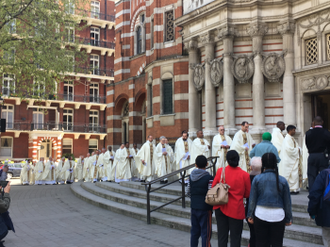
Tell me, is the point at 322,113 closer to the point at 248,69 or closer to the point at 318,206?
the point at 248,69

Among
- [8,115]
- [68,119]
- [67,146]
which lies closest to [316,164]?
[8,115]

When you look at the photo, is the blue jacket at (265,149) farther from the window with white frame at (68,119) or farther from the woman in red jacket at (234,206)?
the window with white frame at (68,119)

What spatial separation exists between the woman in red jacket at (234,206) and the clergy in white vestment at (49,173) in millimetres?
22495

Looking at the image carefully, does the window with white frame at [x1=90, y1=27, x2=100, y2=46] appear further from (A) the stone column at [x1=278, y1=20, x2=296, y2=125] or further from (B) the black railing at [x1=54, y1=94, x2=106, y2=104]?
(A) the stone column at [x1=278, y1=20, x2=296, y2=125]

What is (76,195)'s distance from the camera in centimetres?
1702

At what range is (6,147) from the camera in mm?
41188

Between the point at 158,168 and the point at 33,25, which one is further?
the point at 33,25

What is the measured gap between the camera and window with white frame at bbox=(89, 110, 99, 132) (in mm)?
46219

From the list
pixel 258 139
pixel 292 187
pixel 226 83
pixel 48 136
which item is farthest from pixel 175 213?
pixel 48 136

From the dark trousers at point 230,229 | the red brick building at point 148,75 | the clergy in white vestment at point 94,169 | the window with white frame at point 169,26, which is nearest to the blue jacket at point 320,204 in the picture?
the dark trousers at point 230,229

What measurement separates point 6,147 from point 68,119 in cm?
799

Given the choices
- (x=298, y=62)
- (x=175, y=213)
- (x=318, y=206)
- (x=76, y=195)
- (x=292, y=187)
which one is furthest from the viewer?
(x=76, y=195)

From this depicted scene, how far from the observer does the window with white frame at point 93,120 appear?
4622 centimetres

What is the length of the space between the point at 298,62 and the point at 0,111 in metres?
34.3
